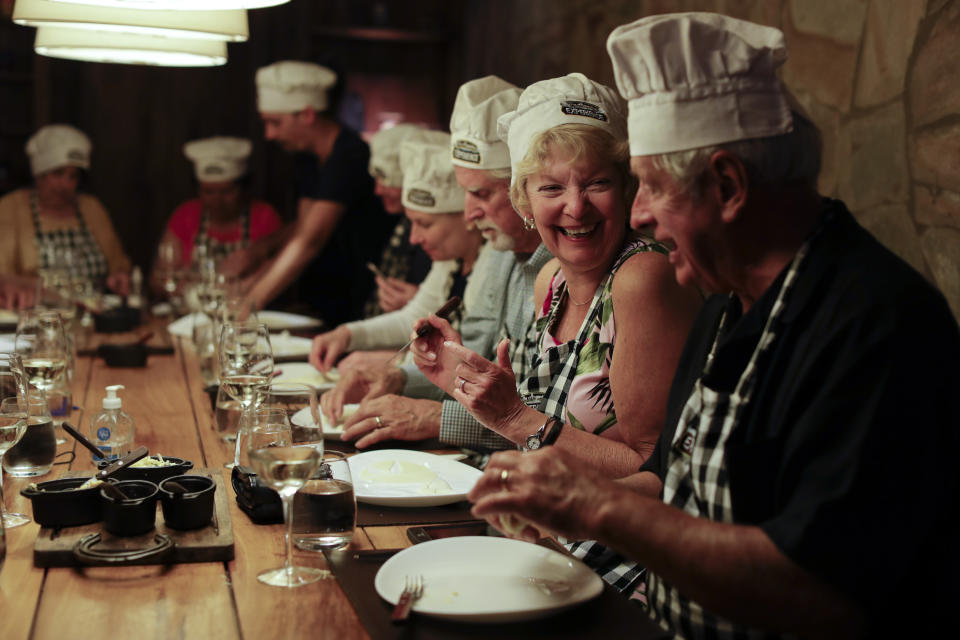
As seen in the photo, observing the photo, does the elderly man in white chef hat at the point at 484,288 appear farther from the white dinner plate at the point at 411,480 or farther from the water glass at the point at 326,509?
the water glass at the point at 326,509

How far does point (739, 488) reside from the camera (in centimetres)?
120

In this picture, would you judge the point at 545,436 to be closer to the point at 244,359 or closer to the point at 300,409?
the point at 300,409

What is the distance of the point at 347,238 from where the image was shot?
479 centimetres

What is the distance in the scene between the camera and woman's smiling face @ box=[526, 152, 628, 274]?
1907 mm

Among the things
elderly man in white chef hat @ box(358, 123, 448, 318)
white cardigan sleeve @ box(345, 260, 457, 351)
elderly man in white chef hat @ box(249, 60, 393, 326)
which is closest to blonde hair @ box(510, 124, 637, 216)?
white cardigan sleeve @ box(345, 260, 457, 351)

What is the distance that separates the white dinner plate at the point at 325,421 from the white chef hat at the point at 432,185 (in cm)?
93

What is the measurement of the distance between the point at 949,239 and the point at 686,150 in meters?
0.95

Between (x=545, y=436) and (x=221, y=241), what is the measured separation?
14.2 feet

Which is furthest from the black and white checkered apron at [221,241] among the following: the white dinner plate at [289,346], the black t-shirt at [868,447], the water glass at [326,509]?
the black t-shirt at [868,447]

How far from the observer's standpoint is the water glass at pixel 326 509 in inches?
55.8

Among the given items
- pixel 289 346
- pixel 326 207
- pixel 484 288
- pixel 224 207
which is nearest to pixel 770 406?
pixel 484 288

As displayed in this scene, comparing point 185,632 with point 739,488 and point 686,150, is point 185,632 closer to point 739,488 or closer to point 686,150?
point 739,488

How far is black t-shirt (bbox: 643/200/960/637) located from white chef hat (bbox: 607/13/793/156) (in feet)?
0.73

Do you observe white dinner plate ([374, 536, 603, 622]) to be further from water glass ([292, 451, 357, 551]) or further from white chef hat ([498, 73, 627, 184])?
white chef hat ([498, 73, 627, 184])
